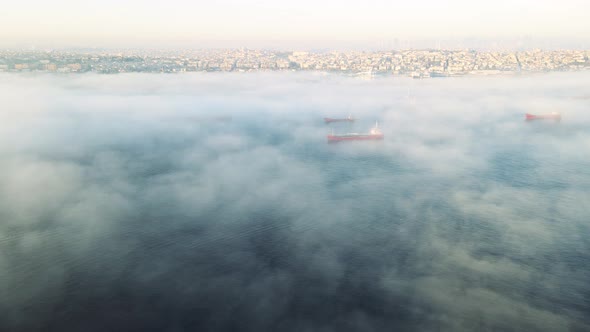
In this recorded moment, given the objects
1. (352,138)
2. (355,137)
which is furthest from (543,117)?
(352,138)

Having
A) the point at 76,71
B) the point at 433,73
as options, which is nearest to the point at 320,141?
the point at 433,73

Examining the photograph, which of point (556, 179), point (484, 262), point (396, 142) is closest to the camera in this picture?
point (484, 262)

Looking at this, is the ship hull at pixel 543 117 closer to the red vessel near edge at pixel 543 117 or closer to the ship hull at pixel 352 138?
the red vessel near edge at pixel 543 117

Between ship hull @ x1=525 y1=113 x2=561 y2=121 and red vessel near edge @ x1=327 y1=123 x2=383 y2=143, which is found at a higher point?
ship hull @ x1=525 y1=113 x2=561 y2=121

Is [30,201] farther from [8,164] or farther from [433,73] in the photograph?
[433,73]

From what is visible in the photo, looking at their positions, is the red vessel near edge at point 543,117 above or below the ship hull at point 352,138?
above

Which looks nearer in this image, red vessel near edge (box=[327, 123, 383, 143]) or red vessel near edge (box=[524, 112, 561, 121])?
red vessel near edge (box=[327, 123, 383, 143])

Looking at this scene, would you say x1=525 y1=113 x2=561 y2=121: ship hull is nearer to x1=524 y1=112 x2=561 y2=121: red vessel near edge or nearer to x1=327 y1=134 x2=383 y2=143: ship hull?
x1=524 y1=112 x2=561 y2=121: red vessel near edge

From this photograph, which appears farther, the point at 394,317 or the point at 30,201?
the point at 30,201

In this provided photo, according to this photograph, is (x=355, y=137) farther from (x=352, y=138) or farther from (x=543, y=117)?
(x=543, y=117)

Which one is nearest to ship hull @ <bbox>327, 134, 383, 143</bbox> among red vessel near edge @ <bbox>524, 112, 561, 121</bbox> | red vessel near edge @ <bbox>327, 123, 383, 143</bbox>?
red vessel near edge @ <bbox>327, 123, 383, 143</bbox>

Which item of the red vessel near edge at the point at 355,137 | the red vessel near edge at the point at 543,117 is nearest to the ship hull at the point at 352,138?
the red vessel near edge at the point at 355,137
